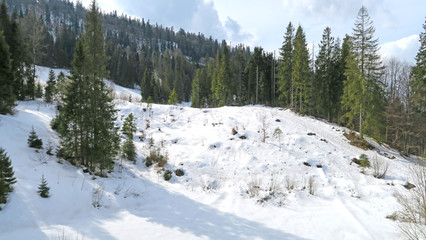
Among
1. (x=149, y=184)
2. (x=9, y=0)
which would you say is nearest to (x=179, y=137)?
(x=149, y=184)

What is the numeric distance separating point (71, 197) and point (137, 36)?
18207 cm

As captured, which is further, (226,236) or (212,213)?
(212,213)

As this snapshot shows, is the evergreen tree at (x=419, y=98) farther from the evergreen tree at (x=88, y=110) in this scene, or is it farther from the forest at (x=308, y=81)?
the evergreen tree at (x=88, y=110)

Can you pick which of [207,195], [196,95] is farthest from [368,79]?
[196,95]

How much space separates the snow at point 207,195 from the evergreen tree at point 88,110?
908 mm

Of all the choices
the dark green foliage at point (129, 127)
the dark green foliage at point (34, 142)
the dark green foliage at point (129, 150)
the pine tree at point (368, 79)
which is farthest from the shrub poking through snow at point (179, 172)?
the pine tree at point (368, 79)

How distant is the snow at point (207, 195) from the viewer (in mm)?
6023

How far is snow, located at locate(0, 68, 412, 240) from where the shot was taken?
602 centimetres

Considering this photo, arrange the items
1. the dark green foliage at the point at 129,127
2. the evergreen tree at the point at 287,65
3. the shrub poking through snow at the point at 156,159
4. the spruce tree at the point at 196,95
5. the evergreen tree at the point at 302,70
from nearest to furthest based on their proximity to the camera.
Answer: the shrub poking through snow at the point at 156,159 < the dark green foliage at the point at 129,127 < the evergreen tree at the point at 302,70 < the evergreen tree at the point at 287,65 < the spruce tree at the point at 196,95

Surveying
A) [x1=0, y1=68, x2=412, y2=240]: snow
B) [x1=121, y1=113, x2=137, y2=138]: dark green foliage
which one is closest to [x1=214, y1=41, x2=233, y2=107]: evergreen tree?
[x1=0, y1=68, x2=412, y2=240]: snow

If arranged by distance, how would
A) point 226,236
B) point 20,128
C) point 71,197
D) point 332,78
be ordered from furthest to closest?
1. point 332,78
2. point 20,128
3. point 71,197
4. point 226,236

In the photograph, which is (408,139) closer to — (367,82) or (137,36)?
(367,82)

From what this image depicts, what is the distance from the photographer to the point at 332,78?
32.2m

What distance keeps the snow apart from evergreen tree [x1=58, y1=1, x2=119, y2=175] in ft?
2.98
